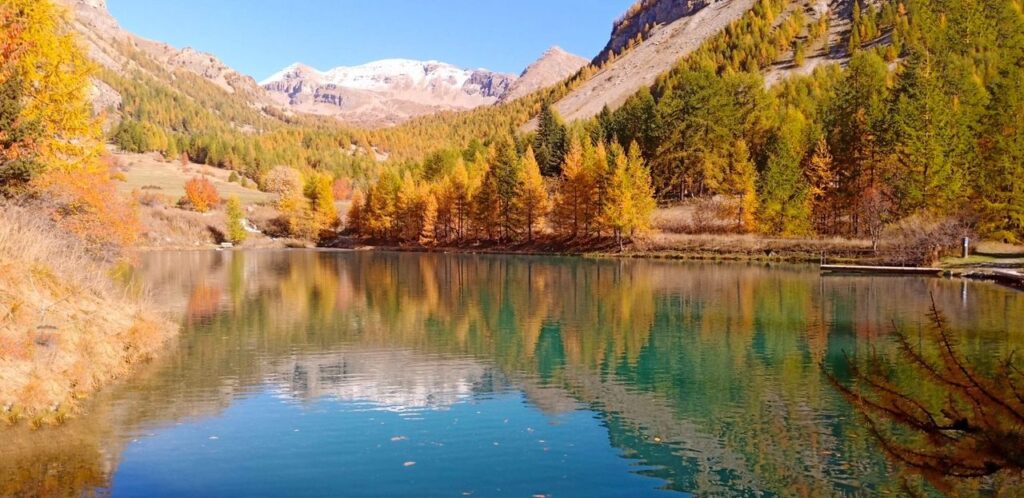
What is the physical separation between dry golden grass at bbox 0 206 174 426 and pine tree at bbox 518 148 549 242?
70.1 m

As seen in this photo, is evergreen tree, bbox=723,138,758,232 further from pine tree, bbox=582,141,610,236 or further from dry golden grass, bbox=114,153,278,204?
dry golden grass, bbox=114,153,278,204

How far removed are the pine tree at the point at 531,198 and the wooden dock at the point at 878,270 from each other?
4260cm

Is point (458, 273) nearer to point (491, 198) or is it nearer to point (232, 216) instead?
point (491, 198)

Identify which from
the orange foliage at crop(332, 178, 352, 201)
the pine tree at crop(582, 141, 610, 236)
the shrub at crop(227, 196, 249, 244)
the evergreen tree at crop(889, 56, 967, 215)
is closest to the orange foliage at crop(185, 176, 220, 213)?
the shrub at crop(227, 196, 249, 244)

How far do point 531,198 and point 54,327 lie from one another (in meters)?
77.6

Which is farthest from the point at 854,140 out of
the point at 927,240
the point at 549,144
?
the point at 549,144

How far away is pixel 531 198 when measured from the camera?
9400cm

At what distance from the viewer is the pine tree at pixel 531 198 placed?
308 ft

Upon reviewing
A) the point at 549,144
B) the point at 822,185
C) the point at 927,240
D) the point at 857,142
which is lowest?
the point at 927,240

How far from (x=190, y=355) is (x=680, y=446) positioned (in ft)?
54.5

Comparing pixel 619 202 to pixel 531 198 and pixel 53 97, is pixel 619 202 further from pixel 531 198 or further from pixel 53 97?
pixel 53 97

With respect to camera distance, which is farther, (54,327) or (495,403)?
(495,403)

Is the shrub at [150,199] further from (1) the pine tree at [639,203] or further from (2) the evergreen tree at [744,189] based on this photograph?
(2) the evergreen tree at [744,189]

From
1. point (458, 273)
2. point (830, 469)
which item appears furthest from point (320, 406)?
point (458, 273)
